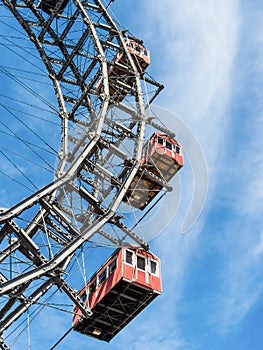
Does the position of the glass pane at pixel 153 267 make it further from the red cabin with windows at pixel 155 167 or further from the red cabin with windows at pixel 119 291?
the red cabin with windows at pixel 155 167

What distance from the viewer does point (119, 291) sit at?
2248cm

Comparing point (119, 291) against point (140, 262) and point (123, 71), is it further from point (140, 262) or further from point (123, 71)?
point (123, 71)

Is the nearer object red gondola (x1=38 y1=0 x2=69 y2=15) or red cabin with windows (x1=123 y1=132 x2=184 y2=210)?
red cabin with windows (x1=123 y1=132 x2=184 y2=210)

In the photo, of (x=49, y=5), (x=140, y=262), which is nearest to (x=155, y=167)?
(x=140, y=262)

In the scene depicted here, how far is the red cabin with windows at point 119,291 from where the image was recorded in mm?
22484

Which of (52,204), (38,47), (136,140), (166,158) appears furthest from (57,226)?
(38,47)

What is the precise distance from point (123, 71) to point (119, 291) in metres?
14.2

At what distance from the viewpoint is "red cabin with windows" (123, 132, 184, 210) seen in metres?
27.5

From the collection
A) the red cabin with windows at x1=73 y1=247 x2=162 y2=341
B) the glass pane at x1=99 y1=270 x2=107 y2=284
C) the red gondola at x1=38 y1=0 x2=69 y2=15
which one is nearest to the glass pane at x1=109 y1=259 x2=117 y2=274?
the red cabin with windows at x1=73 y1=247 x2=162 y2=341

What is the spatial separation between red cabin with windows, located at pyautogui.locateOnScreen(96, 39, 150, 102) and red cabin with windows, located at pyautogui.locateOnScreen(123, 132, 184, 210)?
3376mm

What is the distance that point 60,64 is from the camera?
3111cm

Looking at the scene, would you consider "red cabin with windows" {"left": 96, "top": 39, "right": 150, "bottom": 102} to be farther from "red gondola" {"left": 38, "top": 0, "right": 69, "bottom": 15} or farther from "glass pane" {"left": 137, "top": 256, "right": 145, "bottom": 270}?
"glass pane" {"left": 137, "top": 256, "right": 145, "bottom": 270}

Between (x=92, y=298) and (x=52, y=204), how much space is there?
4.64 metres

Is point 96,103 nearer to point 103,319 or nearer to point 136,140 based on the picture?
point 136,140
